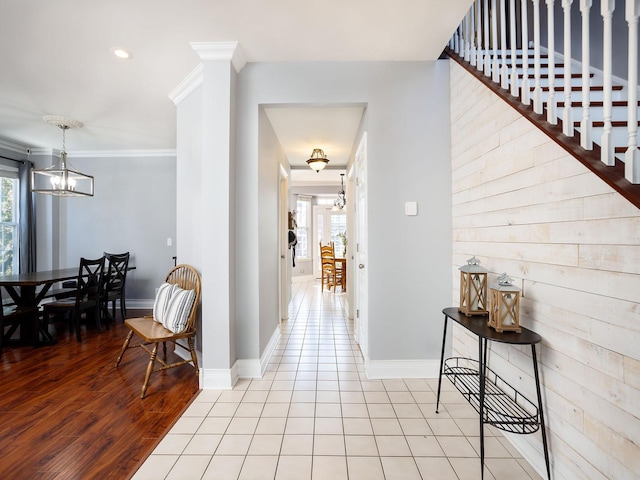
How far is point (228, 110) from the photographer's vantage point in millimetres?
2408

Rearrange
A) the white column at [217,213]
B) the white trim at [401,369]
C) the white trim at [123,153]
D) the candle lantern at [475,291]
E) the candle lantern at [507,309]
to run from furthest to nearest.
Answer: the white trim at [123,153] → the white trim at [401,369] → the white column at [217,213] → the candle lantern at [475,291] → the candle lantern at [507,309]

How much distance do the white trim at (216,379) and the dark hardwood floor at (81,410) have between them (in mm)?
109

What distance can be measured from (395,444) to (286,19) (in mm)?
2729

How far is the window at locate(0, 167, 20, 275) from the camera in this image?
4.55 metres

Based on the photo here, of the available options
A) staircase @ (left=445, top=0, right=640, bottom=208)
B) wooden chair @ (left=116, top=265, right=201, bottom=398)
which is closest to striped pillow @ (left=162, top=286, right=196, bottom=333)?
wooden chair @ (left=116, top=265, right=201, bottom=398)

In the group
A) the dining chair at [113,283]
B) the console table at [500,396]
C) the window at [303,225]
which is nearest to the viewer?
the console table at [500,396]

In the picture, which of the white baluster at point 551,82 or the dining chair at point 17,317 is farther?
the dining chair at point 17,317

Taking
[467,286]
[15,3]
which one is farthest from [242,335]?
[15,3]

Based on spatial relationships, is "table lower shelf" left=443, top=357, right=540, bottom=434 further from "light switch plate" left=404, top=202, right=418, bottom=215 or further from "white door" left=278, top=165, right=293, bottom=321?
"white door" left=278, top=165, right=293, bottom=321

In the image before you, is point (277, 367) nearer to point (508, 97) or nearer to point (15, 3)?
point (508, 97)

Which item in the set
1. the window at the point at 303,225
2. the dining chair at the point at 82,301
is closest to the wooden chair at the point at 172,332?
the dining chair at the point at 82,301

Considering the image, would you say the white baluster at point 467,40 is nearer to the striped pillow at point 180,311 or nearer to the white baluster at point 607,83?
the white baluster at point 607,83

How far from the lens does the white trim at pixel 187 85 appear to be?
2672 millimetres

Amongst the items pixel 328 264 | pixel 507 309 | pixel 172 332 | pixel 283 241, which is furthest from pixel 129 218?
pixel 507 309
